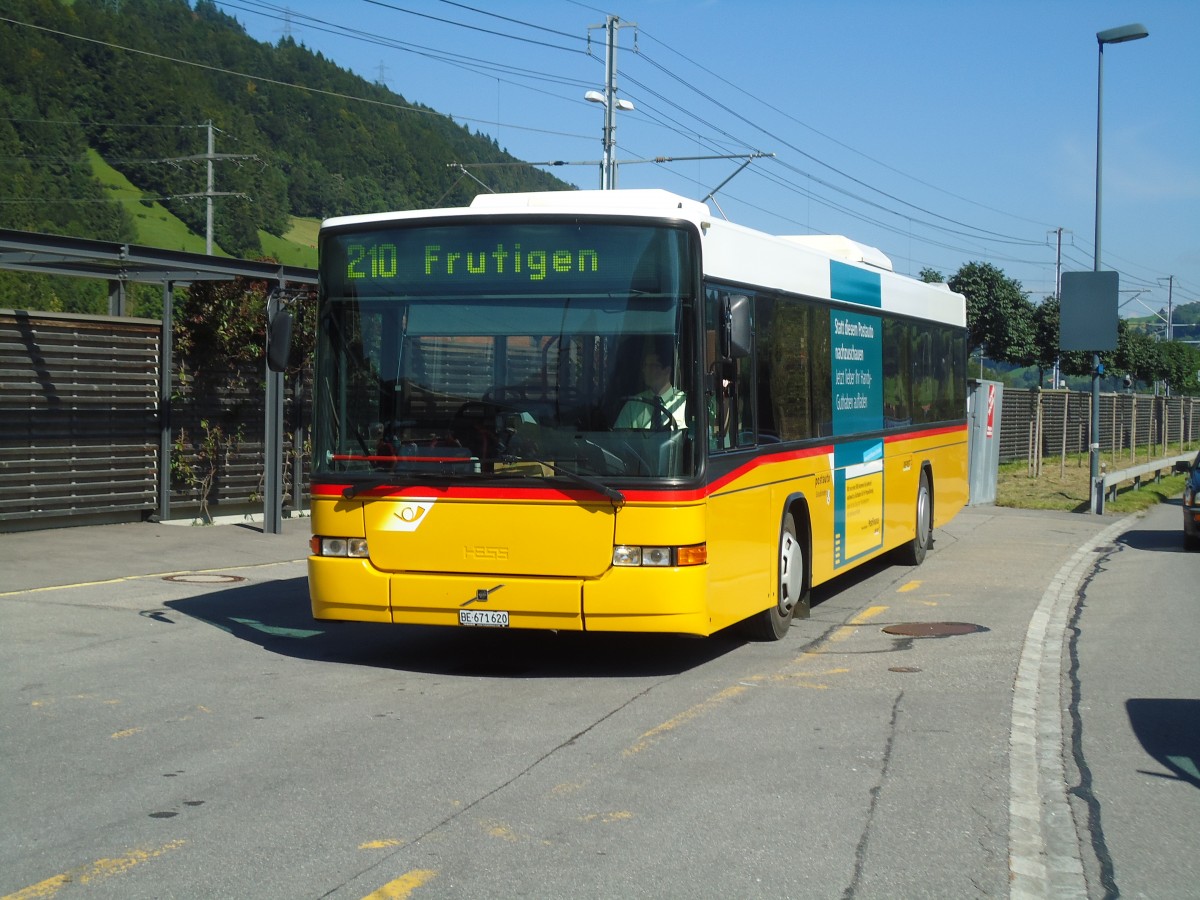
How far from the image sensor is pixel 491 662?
32.6 ft

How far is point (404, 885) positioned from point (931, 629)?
747cm

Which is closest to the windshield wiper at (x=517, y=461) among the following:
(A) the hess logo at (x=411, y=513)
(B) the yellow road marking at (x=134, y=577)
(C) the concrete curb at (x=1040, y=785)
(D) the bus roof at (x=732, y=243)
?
(A) the hess logo at (x=411, y=513)

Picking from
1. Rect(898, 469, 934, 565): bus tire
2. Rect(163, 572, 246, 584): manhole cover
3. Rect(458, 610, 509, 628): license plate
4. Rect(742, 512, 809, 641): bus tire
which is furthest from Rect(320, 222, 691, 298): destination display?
Rect(898, 469, 934, 565): bus tire

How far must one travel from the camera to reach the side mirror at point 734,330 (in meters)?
9.16

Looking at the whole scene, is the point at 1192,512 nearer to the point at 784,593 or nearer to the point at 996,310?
the point at 784,593

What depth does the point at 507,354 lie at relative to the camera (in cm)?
888

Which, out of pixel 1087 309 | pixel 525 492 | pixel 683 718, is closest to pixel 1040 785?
pixel 683 718

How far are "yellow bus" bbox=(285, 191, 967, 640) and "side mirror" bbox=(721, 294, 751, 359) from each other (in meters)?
0.02

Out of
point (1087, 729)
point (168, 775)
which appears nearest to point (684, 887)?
point (168, 775)

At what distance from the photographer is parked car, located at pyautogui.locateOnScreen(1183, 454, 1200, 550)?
62.9ft

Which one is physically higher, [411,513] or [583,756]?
[411,513]

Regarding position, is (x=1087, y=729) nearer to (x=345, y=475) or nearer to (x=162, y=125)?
(x=345, y=475)

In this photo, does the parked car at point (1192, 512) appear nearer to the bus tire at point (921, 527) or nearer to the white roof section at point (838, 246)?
the bus tire at point (921, 527)

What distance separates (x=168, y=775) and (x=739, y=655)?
15.7 ft
